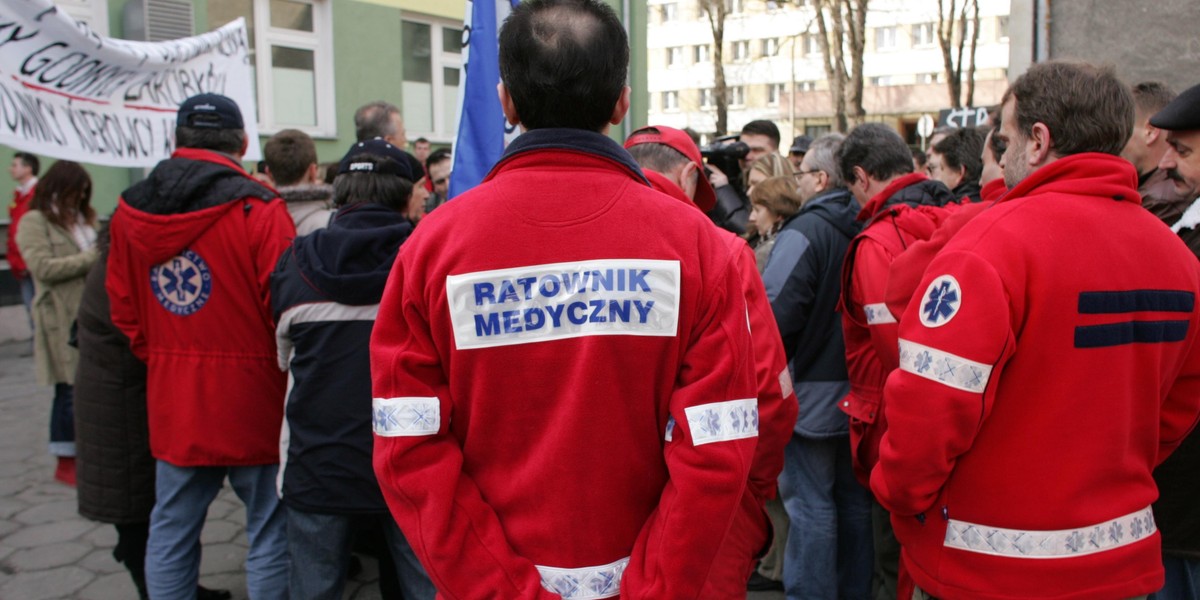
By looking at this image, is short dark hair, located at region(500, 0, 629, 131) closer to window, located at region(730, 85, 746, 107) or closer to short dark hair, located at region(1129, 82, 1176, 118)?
short dark hair, located at region(1129, 82, 1176, 118)

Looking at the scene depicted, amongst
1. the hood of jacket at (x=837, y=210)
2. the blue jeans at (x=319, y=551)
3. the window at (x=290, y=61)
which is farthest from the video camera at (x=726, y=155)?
the window at (x=290, y=61)

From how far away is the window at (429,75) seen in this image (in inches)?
507

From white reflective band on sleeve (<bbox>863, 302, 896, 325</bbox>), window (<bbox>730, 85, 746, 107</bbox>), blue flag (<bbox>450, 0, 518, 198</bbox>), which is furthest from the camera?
window (<bbox>730, 85, 746, 107</bbox>)

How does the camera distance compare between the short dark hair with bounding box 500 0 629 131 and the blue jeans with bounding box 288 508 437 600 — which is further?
the blue jeans with bounding box 288 508 437 600

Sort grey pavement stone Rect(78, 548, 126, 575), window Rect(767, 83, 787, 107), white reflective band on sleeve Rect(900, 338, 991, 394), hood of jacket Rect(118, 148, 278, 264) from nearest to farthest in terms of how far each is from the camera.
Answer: white reflective band on sleeve Rect(900, 338, 991, 394), hood of jacket Rect(118, 148, 278, 264), grey pavement stone Rect(78, 548, 126, 575), window Rect(767, 83, 787, 107)

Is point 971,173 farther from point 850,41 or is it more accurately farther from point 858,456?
point 850,41

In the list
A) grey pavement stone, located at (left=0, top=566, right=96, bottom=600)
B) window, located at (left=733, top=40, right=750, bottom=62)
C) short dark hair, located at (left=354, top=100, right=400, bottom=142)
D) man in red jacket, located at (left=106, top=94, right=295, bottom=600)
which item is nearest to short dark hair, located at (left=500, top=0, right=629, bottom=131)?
man in red jacket, located at (left=106, top=94, right=295, bottom=600)

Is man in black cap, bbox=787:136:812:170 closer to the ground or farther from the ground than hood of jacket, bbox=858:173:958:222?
farther from the ground

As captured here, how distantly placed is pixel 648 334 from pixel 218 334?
7.00 feet

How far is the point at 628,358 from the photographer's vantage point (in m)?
1.61

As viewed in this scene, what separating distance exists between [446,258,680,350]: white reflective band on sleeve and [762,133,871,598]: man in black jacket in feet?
6.47

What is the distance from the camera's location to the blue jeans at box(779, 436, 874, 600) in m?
3.62

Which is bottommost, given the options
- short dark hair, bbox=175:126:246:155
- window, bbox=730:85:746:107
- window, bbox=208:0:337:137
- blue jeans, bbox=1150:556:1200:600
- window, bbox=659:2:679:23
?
blue jeans, bbox=1150:556:1200:600

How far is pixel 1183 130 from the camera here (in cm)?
249
